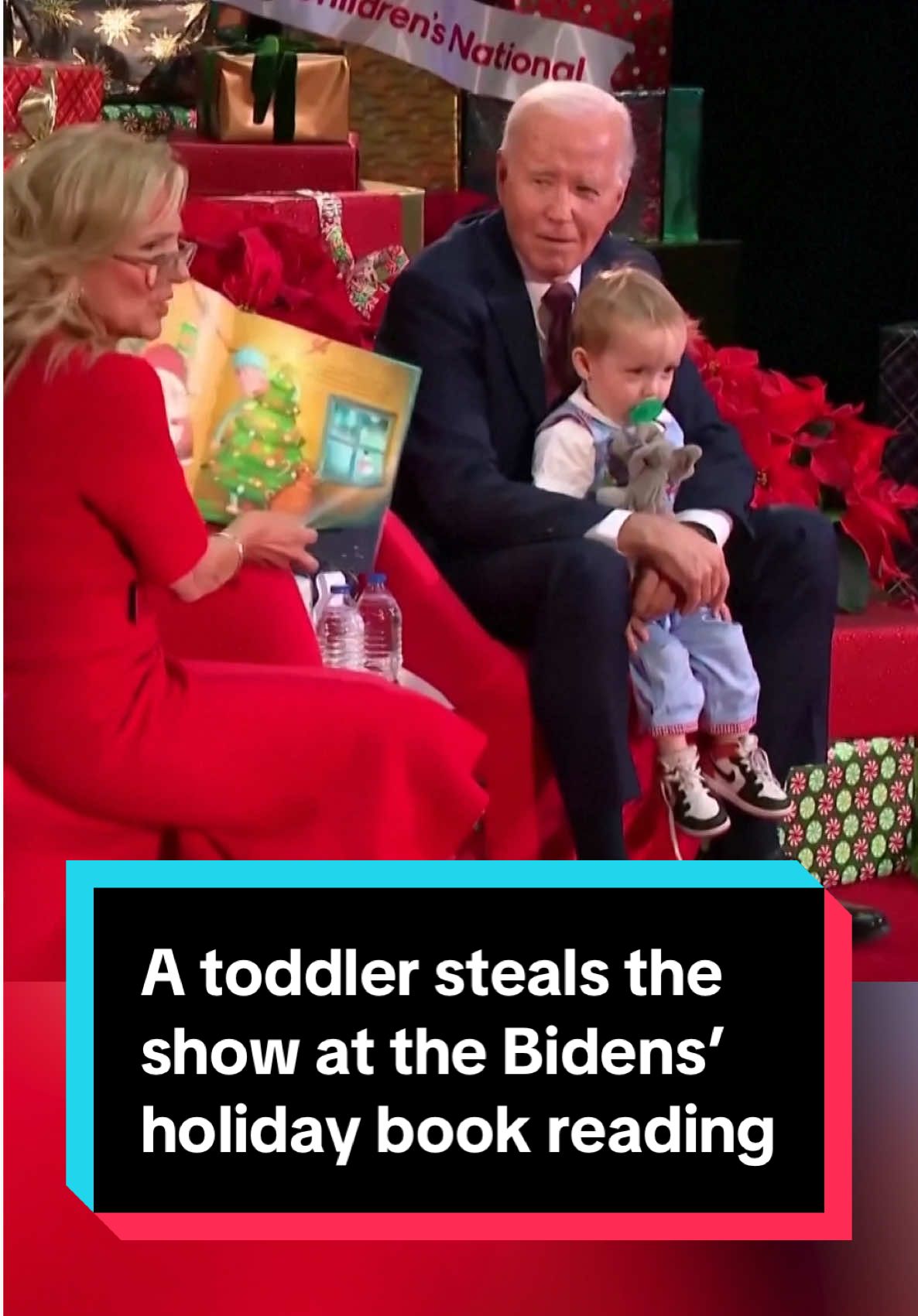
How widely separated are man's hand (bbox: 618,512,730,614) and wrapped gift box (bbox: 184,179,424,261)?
24.5 inches

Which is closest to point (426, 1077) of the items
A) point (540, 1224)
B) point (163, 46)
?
point (540, 1224)

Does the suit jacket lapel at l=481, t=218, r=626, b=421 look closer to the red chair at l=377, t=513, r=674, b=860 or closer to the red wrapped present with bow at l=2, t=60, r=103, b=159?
the red chair at l=377, t=513, r=674, b=860

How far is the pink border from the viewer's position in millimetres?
2164

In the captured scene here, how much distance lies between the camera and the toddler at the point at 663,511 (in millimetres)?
A: 2457

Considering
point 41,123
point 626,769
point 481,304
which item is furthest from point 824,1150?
point 41,123

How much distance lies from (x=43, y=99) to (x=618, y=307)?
70cm

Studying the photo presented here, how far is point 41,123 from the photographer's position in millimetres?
2391

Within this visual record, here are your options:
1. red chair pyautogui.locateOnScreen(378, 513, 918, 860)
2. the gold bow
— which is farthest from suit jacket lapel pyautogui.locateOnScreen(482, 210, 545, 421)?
the gold bow

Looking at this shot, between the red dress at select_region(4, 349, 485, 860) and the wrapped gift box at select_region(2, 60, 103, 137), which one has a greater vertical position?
the wrapped gift box at select_region(2, 60, 103, 137)

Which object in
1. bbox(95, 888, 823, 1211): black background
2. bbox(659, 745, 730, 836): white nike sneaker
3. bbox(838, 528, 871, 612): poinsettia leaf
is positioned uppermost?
bbox(838, 528, 871, 612): poinsettia leaf

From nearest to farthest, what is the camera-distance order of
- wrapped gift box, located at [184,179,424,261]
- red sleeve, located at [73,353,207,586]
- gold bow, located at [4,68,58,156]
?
1. red sleeve, located at [73,353,207,586]
2. gold bow, located at [4,68,58,156]
3. wrapped gift box, located at [184,179,424,261]

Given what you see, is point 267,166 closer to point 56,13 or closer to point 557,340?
point 56,13

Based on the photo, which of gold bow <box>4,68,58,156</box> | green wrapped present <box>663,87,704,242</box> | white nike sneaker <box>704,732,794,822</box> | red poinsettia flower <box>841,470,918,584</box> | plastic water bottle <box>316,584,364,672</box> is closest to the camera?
gold bow <box>4,68,58,156</box>

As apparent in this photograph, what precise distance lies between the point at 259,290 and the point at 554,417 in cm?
37
